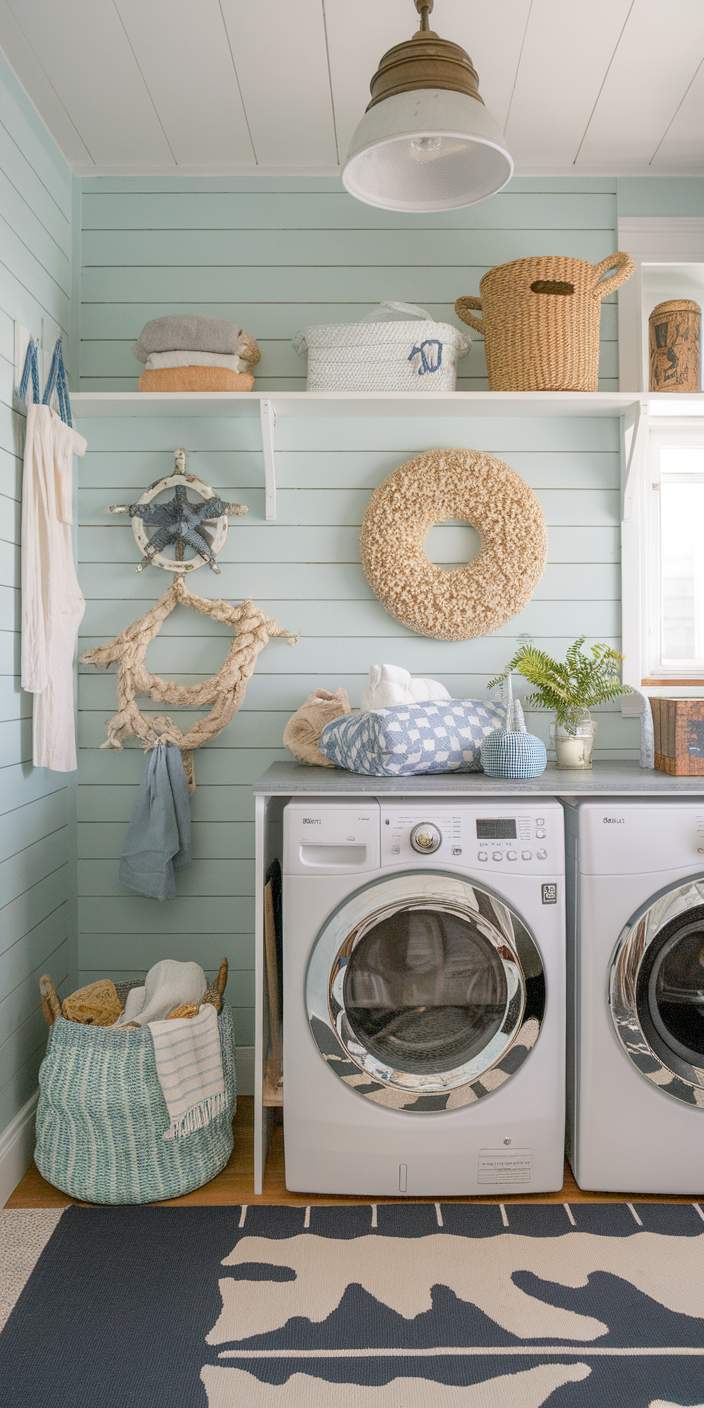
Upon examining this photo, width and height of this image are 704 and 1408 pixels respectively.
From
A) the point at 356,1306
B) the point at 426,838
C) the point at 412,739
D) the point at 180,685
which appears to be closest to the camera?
A: the point at 356,1306

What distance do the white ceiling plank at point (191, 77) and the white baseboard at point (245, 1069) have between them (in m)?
2.41

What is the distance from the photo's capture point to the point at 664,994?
83.1 inches

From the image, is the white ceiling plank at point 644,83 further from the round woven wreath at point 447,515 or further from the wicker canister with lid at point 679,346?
the round woven wreath at point 447,515

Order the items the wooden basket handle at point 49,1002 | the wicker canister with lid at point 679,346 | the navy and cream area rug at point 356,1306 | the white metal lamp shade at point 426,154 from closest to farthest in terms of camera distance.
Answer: the white metal lamp shade at point 426,154
the navy and cream area rug at point 356,1306
the wooden basket handle at point 49,1002
the wicker canister with lid at point 679,346

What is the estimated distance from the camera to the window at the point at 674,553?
2.79 metres

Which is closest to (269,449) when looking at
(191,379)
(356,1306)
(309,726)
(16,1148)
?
(191,379)

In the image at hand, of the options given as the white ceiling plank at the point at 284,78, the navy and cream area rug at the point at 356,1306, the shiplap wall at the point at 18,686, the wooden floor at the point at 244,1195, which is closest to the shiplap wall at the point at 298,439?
the white ceiling plank at the point at 284,78

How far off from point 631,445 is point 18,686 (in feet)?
5.51

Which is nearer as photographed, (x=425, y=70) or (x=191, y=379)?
(x=425, y=70)

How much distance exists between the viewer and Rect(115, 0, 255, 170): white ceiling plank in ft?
6.64

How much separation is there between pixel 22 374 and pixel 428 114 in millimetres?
1196

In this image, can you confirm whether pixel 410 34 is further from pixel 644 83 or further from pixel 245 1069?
pixel 245 1069

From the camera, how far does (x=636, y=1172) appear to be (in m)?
2.12

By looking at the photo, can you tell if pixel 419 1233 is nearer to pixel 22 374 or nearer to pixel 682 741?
pixel 682 741
